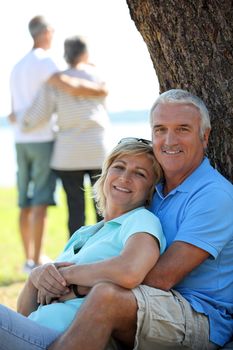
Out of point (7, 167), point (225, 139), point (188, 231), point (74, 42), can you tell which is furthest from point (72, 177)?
point (7, 167)

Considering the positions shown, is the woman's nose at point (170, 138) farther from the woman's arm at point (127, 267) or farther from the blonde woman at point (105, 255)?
the woman's arm at point (127, 267)

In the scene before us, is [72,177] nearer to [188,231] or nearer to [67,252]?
[67,252]

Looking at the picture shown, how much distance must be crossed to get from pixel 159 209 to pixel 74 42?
3.80 metres

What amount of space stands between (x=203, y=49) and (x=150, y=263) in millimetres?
1279

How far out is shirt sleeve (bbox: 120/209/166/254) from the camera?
4164 millimetres

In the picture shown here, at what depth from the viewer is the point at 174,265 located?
4.10 m

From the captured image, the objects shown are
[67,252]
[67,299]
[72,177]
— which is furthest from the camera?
[72,177]

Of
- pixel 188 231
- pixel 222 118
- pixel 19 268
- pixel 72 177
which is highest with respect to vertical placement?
pixel 222 118

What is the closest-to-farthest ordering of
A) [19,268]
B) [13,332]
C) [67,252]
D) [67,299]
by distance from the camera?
[13,332], [67,299], [67,252], [19,268]

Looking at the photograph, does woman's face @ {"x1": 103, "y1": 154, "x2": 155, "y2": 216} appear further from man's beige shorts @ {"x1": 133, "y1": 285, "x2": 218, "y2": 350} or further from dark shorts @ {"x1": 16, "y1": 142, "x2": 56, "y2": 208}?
dark shorts @ {"x1": 16, "y1": 142, "x2": 56, "y2": 208}

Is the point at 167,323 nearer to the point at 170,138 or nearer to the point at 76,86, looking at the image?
the point at 170,138

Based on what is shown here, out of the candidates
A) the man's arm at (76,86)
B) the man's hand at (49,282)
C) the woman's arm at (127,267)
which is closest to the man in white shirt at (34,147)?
the man's arm at (76,86)

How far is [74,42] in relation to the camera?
802 centimetres

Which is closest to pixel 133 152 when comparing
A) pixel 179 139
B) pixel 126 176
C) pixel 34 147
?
pixel 126 176
